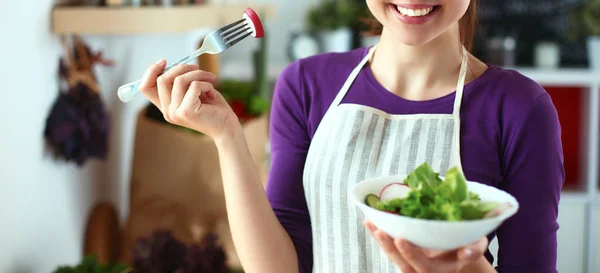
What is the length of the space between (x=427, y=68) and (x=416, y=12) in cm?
16

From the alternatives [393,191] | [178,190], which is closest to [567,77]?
[178,190]

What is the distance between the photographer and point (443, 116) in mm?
971

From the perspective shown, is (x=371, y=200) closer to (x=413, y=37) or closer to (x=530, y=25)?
(x=413, y=37)

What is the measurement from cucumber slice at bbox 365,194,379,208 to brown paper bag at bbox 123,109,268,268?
1.16 m

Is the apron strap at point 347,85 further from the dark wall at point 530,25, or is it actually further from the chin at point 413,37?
the dark wall at point 530,25

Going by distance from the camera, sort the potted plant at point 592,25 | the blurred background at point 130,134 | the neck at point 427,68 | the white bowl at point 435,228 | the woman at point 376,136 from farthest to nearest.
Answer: the potted plant at point 592,25 → the blurred background at point 130,134 → the neck at point 427,68 → the woman at point 376,136 → the white bowl at point 435,228

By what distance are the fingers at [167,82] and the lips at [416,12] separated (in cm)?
25

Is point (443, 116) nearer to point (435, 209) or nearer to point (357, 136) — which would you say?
point (357, 136)

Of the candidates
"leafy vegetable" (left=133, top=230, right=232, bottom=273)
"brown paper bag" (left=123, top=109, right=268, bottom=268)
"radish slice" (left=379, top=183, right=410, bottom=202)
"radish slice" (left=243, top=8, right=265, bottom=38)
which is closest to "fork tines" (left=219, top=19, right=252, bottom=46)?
"radish slice" (left=243, top=8, right=265, bottom=38)

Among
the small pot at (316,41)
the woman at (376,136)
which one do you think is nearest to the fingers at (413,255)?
the woman at (376,136)

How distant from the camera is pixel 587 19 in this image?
8.34ft

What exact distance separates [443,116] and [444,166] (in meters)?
0.06

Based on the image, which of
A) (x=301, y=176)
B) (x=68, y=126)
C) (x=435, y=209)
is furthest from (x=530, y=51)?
(x=435, y=209)

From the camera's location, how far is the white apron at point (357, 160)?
97 centimetres
